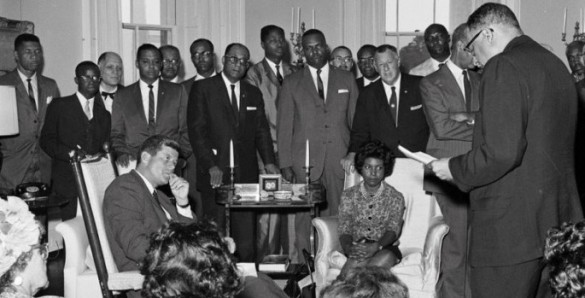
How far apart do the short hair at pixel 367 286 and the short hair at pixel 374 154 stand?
127 inches

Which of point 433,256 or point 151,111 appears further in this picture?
point 151,111

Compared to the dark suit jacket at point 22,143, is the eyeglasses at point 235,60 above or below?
above

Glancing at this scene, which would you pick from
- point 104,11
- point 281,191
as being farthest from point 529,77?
point 104,11

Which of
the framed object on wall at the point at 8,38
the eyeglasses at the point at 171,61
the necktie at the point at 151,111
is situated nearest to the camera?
the necktie at the point at 151,111

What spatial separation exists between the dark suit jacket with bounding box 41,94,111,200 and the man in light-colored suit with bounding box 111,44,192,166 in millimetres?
208

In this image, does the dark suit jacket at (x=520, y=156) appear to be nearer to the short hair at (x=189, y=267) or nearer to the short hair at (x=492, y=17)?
the short hair at (x=492, y=17)

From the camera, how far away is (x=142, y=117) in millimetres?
6684

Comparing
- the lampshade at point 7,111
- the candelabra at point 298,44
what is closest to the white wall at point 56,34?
the lampshade at point 7,111

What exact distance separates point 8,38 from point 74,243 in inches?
140

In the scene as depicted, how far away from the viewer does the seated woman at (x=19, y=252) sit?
8.75 feet

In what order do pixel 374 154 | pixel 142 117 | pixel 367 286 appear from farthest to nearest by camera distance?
pixel 142 117, pixel 374 154, pixel 367 286

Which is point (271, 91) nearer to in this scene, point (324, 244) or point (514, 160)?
point (324, 244)

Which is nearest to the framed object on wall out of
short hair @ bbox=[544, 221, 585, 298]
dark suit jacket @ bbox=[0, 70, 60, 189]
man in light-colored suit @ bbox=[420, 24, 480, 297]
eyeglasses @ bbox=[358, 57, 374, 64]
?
dark suit jacket @ bbox=[0, 70, 60, 189]

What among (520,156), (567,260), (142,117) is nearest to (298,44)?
(142,117)
